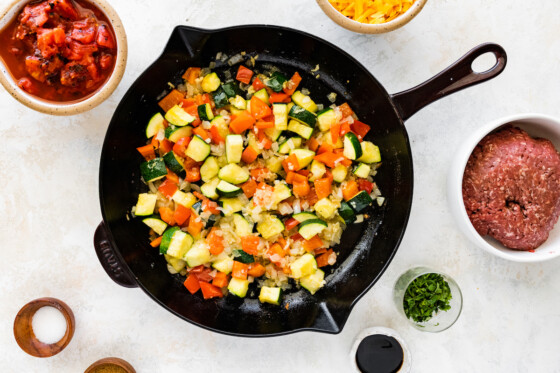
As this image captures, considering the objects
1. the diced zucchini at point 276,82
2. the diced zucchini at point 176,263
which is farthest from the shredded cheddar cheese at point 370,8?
the diced zucchini at point 176,263

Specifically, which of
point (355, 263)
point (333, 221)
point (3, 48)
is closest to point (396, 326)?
point (355, 263)

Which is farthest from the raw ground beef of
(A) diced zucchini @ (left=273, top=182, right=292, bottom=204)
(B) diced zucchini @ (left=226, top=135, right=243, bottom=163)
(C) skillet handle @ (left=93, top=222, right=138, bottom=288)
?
(C) skillet handle @ (left=93, top=222, right=138, bottom=288)

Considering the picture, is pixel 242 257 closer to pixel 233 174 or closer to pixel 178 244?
pixel 178 244

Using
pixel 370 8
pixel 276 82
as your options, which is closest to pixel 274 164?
pixel 276 82

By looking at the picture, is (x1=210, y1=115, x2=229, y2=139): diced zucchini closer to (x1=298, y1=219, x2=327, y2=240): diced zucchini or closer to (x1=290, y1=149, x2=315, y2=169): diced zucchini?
(x1=290, y1=149, x2=315, y2=169): diced zucchini

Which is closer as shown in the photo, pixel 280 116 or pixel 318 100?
pixel 280 116

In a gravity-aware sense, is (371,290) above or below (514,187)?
below
